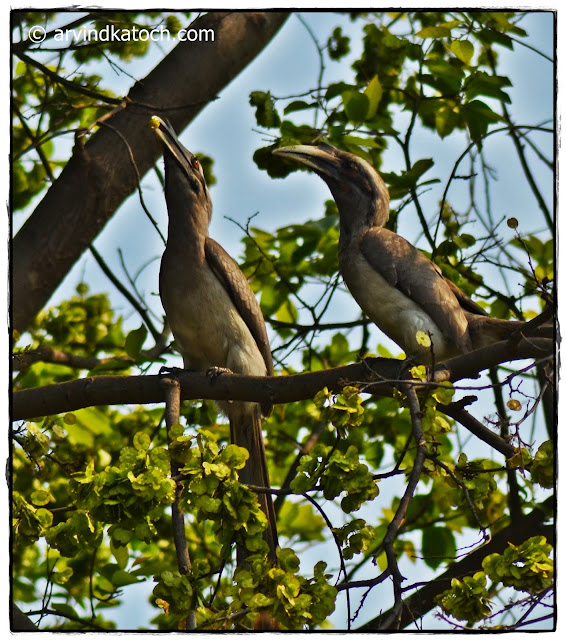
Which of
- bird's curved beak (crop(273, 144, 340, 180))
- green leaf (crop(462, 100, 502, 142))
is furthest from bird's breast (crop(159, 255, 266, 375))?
green leaf (crop(462, 100, 502, 142))

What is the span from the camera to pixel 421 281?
483 centimetres

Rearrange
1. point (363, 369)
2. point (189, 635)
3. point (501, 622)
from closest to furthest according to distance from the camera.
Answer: point (189, 635), point (501, 622), point (363, 369)

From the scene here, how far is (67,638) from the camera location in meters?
3.24

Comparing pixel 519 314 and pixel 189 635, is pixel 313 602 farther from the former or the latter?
pixel 519 314

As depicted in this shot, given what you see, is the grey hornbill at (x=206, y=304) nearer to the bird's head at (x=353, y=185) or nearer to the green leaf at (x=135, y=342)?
the green leaf at (x=135, y=342)

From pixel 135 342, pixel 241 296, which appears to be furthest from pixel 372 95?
pixel 135 342

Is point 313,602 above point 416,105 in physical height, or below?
below

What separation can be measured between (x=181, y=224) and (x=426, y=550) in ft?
7.08

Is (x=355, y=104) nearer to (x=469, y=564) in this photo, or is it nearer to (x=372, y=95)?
(x=372, y=95)

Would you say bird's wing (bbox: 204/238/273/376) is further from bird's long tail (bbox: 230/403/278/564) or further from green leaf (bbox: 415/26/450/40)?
green leaf (bbox: 415/26/450/40)

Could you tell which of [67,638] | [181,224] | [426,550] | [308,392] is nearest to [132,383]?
[308,392]

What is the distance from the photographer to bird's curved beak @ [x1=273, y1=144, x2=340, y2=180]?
5051 mm

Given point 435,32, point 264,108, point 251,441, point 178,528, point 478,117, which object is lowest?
point 178,528

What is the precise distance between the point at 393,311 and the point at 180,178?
1.44 meters
